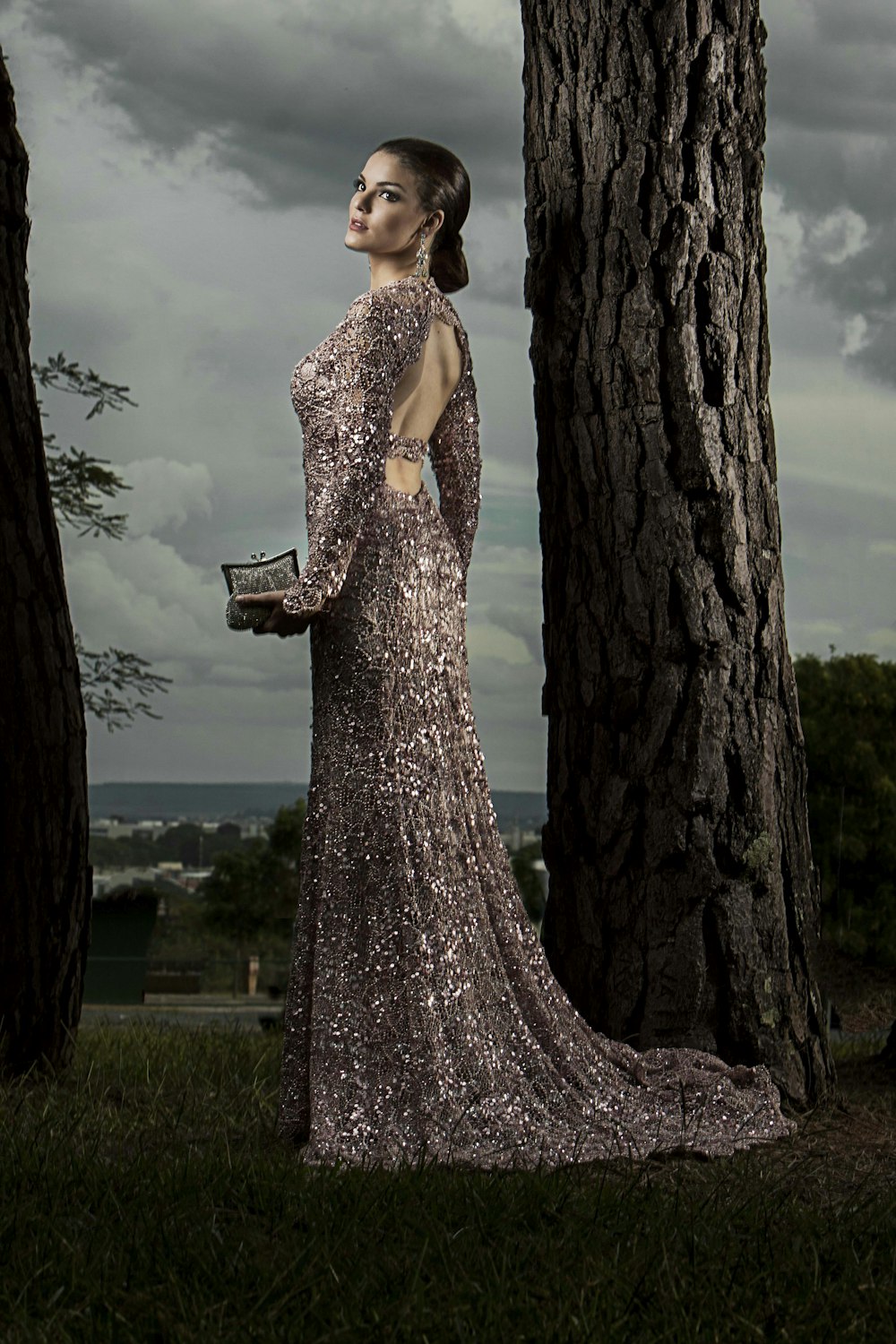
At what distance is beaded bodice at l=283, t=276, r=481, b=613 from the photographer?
4191 millimetres

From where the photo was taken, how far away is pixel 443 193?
175 inches

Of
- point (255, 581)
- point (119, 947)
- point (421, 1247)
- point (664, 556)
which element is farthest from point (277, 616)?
point (119, 947)

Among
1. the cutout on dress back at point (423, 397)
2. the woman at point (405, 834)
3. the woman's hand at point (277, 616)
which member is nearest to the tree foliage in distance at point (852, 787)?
the woman at point (405, 834)

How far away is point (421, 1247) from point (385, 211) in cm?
283

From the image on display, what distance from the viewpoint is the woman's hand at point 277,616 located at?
4.17m

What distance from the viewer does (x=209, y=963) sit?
18281 mm

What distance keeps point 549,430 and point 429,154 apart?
1161 mm

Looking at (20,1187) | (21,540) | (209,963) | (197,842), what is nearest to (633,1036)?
(20,1187)

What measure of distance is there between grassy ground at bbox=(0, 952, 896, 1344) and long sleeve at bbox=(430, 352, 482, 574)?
193 cm

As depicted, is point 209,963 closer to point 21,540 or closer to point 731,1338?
point 21,540

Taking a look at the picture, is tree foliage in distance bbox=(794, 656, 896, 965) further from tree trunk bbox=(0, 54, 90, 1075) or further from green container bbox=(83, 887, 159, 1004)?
tree trunk bbox=(0, 54, 90, 1075)

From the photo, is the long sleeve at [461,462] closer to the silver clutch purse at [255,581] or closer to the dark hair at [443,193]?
the dark hair at [443,193]

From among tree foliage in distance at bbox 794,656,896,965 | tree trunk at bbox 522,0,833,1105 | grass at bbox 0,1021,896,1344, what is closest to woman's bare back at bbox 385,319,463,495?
tree trunk at bbox 522,0,833,1105

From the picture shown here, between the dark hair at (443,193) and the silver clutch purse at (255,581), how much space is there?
1.03 m
